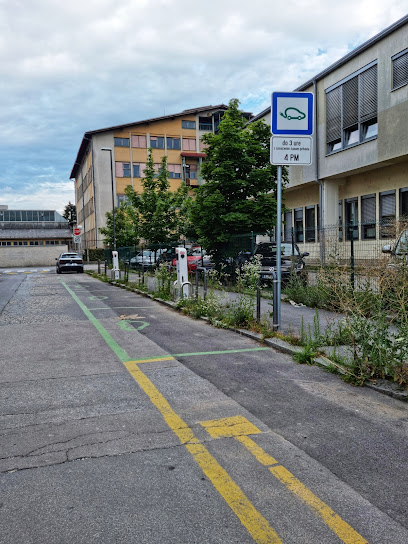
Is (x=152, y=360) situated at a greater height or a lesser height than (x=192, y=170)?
lesser

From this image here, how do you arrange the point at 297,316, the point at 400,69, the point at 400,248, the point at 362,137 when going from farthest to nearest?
the point at 362,137, the point at 400,69, the point at 297,316, the point at 400,248

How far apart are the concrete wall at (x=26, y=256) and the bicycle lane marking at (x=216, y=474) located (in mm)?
58537

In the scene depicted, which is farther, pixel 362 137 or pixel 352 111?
pixel 352 111

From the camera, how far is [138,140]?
178 ft

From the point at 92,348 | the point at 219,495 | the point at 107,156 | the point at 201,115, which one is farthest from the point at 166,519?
the point at 201,115

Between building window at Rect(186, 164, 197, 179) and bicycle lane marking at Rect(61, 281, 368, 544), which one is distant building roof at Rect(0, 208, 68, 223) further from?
bicycle lane marking at Rect(61, 281, 368, 544)

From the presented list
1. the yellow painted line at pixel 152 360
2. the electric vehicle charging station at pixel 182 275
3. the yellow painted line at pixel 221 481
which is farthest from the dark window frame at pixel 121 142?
the yellow painted line at pixel 221 481

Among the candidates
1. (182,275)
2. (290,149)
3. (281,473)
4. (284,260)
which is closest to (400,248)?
(290,149)

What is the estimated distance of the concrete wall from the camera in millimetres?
59188

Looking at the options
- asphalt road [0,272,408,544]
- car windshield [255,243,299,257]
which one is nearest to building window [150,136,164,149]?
car windshield [255,243,299,257]

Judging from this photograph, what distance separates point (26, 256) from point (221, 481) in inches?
2413

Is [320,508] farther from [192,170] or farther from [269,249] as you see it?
[192,170]

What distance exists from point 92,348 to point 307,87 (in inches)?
941

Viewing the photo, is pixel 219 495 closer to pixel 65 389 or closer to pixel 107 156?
pixel 65 389
